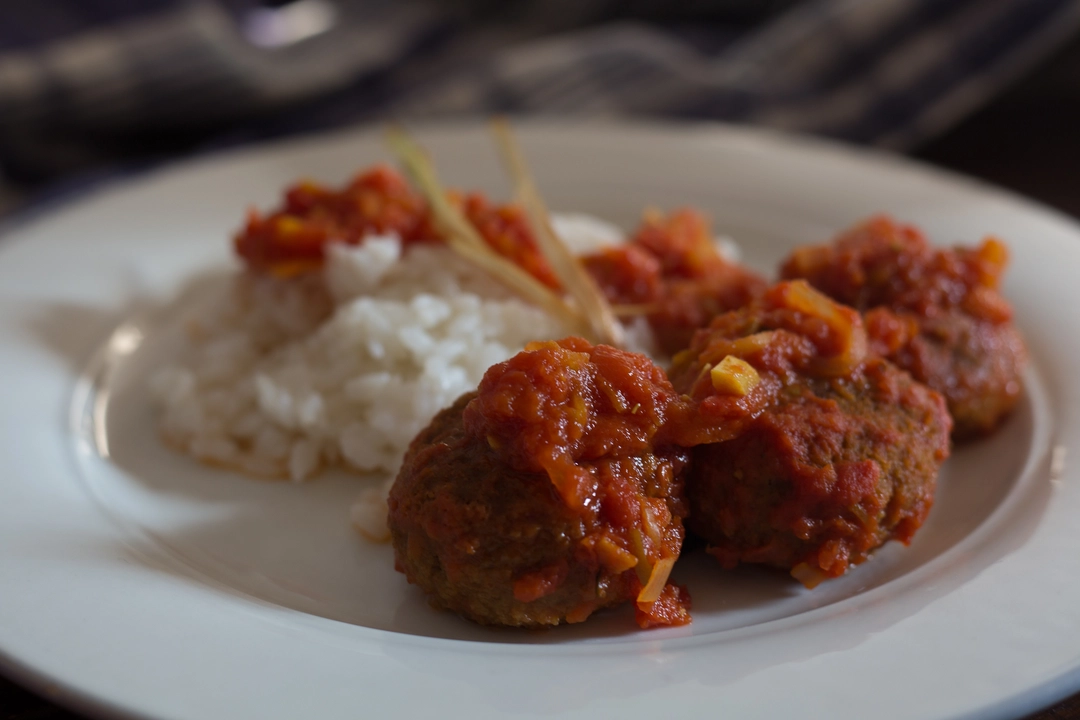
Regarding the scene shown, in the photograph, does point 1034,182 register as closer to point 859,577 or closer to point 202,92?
point 859,577

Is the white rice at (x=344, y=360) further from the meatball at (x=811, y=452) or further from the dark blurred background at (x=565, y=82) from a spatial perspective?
the dark blurred background at (x=565, y=82)

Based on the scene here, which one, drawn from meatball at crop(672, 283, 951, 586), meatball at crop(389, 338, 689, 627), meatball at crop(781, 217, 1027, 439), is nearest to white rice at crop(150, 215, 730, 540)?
meatball at crop(389, 338, 689, 627)

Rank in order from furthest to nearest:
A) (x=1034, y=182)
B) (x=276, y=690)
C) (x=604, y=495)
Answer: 1. (x=1034, y=182)
2. (x=604, y=495)
3. (x=276, y=690)

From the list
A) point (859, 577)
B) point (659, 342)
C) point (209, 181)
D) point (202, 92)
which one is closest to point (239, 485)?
point (659, 342)

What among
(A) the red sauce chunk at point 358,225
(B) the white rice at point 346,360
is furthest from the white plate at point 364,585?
(A) the red sauce chunk at point 358,225

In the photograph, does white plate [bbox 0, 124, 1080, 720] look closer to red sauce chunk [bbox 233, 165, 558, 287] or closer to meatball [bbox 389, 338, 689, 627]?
meatball [bbox 389, 338, 689, 627]

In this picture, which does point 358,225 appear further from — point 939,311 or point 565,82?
point 565,82
